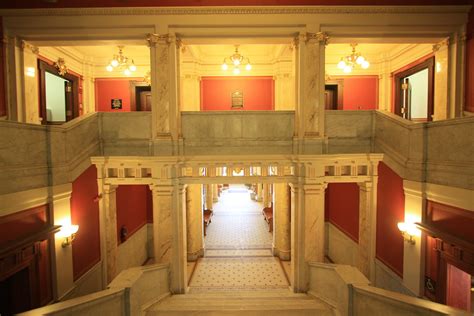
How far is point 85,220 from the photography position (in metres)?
7.39

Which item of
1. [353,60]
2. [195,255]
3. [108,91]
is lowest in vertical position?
[195,255]

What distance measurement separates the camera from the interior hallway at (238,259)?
856cm

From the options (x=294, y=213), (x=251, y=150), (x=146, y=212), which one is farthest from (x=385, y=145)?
(x=146, y=212)

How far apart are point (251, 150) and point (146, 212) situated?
660 centimetres

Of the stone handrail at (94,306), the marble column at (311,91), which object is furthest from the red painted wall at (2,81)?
the marble column at (311,91)

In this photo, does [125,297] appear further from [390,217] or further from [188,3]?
[188,3]

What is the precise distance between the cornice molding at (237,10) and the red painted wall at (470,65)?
452 millimetres

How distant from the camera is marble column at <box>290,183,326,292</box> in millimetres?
7254

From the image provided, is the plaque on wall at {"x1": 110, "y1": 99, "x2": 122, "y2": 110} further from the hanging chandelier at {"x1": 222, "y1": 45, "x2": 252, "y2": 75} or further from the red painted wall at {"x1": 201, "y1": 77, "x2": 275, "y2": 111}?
the hanging chandelier at {"x1": 222, "y1": 45, "x2": 252, "y2": 75}

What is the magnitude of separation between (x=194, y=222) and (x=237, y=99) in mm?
5270

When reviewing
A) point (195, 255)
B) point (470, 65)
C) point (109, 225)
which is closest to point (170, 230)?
point (109, 225)

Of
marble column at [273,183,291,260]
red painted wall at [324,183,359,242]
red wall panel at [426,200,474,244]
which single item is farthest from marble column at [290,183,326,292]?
marble column at [273,183,291,260]

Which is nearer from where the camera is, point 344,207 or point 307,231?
point 307,231

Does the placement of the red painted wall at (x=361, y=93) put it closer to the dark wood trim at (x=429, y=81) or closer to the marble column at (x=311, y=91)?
the dark wood trim at (x=429, y=81)
